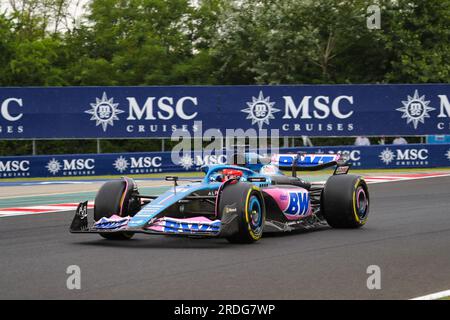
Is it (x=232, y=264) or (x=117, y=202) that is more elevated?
(x=117, y=202)

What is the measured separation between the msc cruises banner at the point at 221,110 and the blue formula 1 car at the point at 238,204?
1309cm

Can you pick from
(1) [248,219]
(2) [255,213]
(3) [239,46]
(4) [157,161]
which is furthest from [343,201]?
(3) [239,46]

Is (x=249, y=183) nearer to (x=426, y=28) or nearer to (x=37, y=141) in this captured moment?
(x=37, y=141)

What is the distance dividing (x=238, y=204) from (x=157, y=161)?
14885mm

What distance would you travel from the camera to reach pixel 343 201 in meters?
11.3

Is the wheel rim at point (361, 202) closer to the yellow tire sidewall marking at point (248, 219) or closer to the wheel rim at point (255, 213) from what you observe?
the wheel rim at point (255, 213)

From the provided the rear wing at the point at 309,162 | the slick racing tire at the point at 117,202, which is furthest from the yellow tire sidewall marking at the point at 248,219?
the rear wing at the point at 309,162

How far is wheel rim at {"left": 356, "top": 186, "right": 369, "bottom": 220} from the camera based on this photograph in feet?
37.9

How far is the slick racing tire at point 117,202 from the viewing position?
409 inches

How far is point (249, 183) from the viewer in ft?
32.8

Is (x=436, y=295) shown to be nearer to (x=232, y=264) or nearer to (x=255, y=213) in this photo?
(x=232, y=264)

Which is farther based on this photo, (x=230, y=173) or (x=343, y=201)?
(x=343, y=201)

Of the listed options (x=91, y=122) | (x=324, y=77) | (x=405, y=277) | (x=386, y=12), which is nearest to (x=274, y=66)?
(x=324, y=77)

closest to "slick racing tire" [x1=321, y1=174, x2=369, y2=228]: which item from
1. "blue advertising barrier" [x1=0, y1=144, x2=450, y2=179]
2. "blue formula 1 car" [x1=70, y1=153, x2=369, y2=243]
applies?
"blue formula 1 car" [x1=70, y1=153, x2=369, y2=243]
